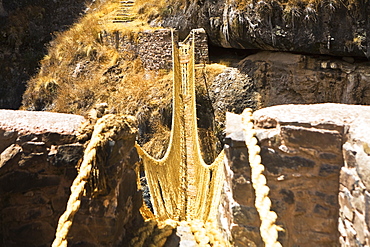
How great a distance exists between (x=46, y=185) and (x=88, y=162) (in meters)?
0.36

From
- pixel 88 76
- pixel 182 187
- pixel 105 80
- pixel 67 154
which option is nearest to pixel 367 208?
pixel 67 154

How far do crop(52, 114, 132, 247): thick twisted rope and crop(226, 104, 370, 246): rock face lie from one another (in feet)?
1.91

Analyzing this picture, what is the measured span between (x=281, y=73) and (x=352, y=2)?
1716 millimetres

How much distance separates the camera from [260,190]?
5.11 feet

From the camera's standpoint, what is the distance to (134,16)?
9953 mm

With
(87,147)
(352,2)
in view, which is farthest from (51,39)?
(87,147)

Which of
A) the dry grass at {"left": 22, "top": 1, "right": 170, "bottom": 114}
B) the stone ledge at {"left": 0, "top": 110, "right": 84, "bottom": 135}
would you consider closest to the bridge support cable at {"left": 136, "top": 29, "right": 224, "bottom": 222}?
the stone ledge at {"left": 0, "top": 110, "right": 84, "bottom": 135}

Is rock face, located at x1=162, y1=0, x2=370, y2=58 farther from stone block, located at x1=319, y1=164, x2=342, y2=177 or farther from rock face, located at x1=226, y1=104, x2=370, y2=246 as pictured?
stone block, located at x1=319, y1=164, x2=342, y2=177

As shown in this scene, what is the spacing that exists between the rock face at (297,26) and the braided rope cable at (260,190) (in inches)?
203

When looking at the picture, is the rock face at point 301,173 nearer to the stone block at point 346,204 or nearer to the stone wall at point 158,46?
the stone block at point 346,204

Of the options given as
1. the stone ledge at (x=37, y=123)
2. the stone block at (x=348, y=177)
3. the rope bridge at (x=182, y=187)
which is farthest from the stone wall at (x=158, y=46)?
the stone block at (x=348, y=177)

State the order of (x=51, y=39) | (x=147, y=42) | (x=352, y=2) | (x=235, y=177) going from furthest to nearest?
(x=51, y=39) < (x=147, y=42) < (x=352, y=2) < (x=235, y=177)

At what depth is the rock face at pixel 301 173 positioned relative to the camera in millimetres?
1646

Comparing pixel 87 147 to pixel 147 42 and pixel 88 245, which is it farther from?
pixel 147 42
